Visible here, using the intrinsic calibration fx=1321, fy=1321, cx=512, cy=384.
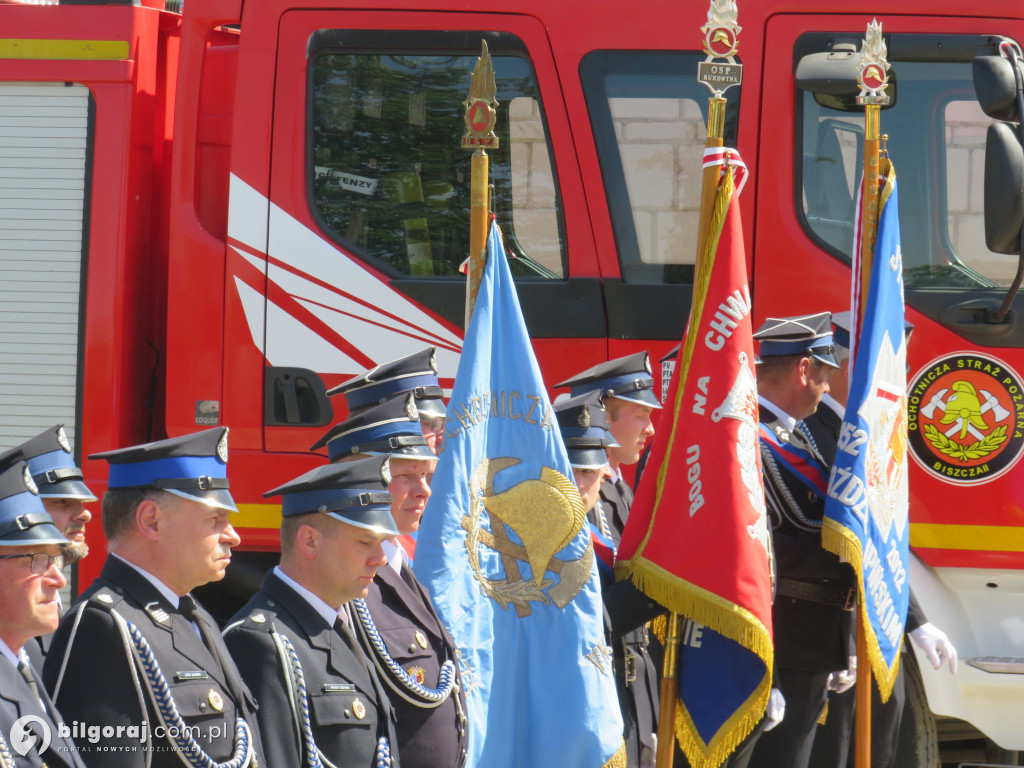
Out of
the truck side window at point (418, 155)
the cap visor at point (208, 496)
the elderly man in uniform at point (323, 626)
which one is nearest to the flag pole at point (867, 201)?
the truck side window at point (418, 155)

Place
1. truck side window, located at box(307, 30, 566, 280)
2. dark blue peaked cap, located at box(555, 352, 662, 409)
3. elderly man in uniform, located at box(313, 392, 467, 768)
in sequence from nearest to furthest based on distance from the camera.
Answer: elderly man in uniform, located at box(313, 392, 467, 768) → dark blue peaked cap, located at box(555, 352, 662, 409) → truck side window, located at box(307, 30, 566, 280)

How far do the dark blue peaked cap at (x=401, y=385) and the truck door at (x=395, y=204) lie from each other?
0.39 m

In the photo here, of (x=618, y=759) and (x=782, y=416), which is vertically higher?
(x=782, y=416)

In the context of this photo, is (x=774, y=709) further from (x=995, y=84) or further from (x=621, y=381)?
(x=995, y=84)

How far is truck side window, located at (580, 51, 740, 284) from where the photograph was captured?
4266mm

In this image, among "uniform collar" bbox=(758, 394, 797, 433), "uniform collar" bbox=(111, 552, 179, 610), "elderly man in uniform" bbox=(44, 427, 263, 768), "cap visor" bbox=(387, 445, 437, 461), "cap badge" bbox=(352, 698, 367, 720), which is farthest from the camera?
"uniform collar" bbox=(758, 394, 797, 433)

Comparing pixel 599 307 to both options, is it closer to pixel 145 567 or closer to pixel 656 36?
pixel 656 36

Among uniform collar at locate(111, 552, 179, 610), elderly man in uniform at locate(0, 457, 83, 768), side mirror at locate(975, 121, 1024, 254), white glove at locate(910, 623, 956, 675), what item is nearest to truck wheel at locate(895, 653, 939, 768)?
white glove at locate(910, 623, 956, 675)

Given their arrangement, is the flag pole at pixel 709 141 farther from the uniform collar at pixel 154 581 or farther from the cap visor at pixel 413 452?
the uniform collar at pixel 154 581

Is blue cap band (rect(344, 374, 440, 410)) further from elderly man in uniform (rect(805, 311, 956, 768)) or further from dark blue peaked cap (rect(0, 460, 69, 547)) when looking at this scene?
elderly man in uniform (rect(805, 311, 956, 768))

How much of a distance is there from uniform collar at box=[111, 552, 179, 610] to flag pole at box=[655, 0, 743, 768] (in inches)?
63.3

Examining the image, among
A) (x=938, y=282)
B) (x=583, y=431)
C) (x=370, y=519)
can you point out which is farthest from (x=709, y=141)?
(x=370, y=519)

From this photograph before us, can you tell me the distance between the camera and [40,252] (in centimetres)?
435

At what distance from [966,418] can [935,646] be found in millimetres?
715
